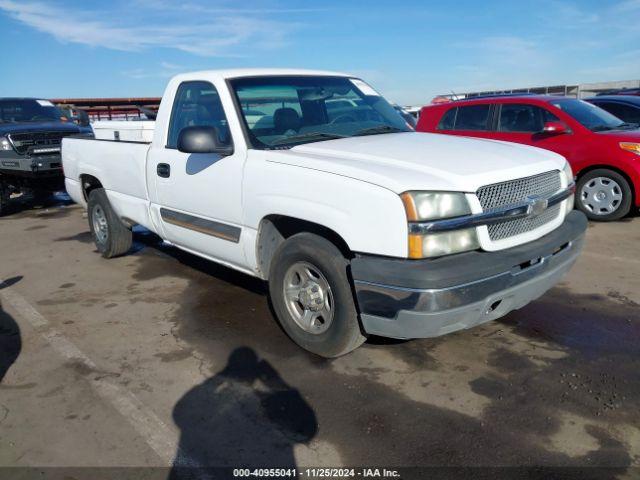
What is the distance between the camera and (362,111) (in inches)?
182

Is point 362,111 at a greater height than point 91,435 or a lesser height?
greater

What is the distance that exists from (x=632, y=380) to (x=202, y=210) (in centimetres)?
324

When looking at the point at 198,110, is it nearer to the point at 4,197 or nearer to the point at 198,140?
the point at 198,140

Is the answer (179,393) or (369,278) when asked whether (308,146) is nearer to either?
(369,278)

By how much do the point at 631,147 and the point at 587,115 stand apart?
97cm

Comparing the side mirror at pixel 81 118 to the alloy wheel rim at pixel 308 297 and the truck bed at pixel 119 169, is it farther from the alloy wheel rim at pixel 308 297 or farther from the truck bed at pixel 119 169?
the alloy wheel rim at pixel 308 297

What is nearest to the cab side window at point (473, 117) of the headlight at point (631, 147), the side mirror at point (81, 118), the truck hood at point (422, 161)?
the headlight at point (631, 147)

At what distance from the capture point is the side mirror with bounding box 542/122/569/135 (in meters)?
7.51

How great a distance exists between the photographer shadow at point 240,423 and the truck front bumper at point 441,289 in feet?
2.28

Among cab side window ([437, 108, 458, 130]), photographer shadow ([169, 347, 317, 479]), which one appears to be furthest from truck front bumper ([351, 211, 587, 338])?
cab side window ([437, 108, 458, 130])

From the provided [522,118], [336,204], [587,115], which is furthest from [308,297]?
[587,115]

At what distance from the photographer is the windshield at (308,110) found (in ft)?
13.1

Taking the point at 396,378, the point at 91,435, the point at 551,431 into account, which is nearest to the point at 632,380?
the point at 551,431

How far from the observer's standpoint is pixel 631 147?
7.09 metres
